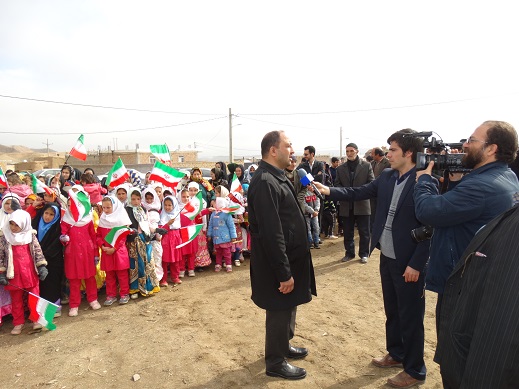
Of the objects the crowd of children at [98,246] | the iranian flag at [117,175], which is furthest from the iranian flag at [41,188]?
→ the iranian flag at [117,175]

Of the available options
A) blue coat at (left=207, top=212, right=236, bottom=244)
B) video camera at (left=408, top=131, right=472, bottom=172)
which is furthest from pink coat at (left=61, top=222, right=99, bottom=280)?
video camera at (left=408, top=131, right=472, bottom=172)

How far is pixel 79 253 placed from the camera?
449 centimetres

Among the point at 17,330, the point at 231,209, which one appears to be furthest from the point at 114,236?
the point at 231,209

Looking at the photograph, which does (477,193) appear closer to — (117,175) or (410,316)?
(410,316)

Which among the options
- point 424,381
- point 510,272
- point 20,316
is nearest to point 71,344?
point 20,316

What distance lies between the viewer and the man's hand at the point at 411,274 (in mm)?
2664

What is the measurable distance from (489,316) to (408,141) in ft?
6.31

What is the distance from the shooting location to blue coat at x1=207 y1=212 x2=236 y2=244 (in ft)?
20.2

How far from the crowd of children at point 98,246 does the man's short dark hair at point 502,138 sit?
431 cm

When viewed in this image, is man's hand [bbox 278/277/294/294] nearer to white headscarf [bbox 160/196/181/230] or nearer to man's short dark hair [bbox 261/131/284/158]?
man's short dark hair [bbox 261/131/284/158]

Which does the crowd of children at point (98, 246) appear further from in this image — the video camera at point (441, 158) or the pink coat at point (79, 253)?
the video camera at point (441, 158)

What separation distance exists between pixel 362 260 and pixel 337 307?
6.98 ft

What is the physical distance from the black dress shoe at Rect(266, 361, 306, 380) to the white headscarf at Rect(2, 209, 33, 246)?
328cm

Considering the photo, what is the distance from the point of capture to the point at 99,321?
14.0ft
